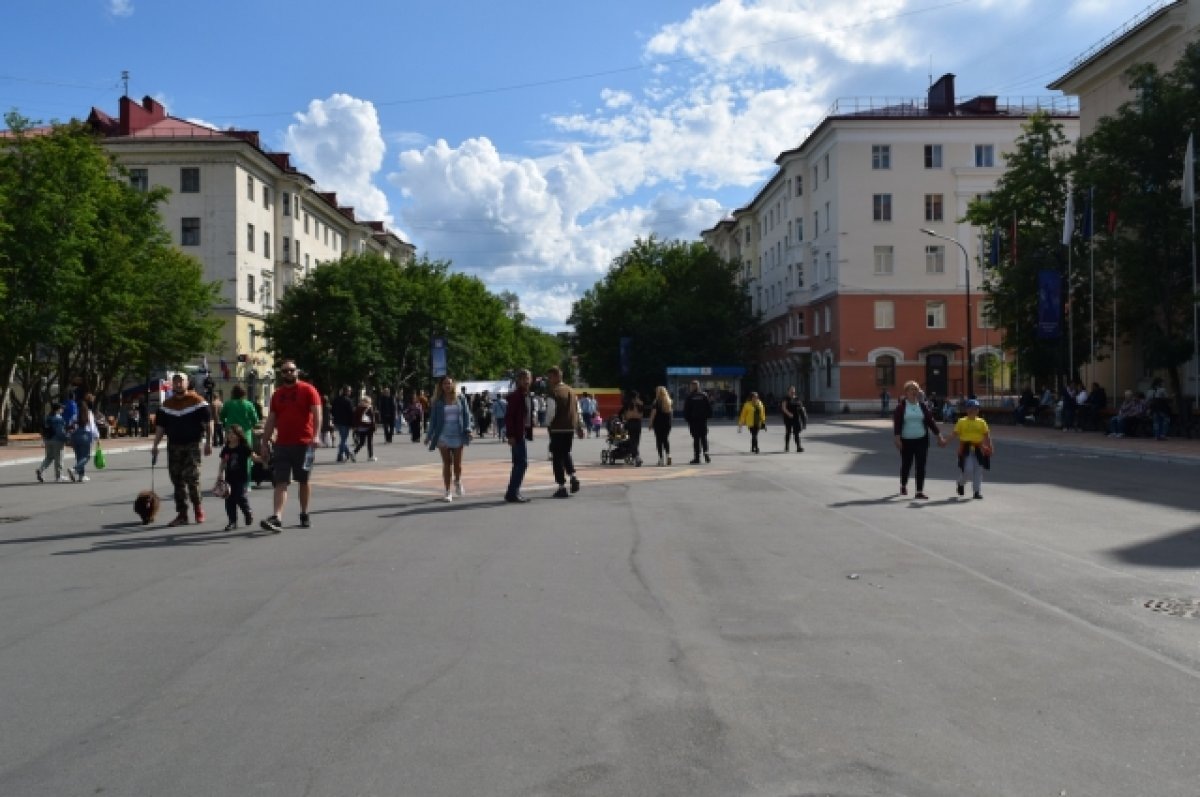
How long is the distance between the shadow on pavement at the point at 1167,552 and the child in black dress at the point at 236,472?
9.16 meters

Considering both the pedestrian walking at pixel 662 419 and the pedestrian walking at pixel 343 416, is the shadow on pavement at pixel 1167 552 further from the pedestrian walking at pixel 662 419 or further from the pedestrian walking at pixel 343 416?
the pedestrian walking at pixel 343 416

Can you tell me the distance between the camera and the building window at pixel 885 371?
64500 mm

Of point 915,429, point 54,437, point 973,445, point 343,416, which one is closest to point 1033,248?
point 343,416

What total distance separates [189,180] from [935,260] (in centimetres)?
4289

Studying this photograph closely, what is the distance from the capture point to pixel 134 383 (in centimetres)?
5969

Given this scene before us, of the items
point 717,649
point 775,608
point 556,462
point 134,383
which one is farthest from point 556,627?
point 134,383

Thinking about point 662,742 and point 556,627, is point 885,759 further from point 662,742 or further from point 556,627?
point 556,627

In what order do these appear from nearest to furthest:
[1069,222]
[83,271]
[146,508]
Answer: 1. [146,508]
2. [1069,222]
3. [83,271]

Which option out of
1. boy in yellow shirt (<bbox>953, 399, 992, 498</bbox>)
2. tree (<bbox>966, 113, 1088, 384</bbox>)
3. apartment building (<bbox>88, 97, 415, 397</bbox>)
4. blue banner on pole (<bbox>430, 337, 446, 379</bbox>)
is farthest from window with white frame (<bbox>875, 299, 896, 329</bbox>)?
boy in yellow shirt (<bbox>953, 399, 992, 498</bbox>)

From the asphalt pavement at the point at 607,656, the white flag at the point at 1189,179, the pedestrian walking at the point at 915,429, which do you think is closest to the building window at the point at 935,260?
the white flag at the point at 1189,179

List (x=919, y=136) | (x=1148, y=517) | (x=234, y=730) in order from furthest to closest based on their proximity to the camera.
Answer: (x=919, y=136), (x=1148, y=517), (x=234, y=730)

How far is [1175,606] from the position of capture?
783 cm

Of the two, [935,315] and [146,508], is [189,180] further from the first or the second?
[146,508]

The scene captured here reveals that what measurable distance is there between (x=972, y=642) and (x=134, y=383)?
59.6 m
